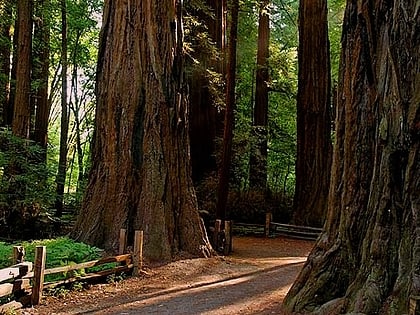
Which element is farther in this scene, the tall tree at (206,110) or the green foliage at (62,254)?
the tall tree at (206,110)

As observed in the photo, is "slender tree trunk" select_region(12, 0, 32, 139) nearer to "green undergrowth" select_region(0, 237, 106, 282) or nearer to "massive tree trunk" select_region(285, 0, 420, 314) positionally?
"green undergrowth" select_region(0, 237, 106, 282)

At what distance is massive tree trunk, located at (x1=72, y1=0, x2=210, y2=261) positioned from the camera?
37.8 feet

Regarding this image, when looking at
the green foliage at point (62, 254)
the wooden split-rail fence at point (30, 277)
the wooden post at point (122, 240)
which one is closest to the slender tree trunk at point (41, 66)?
the green foliage at point (62, 254)

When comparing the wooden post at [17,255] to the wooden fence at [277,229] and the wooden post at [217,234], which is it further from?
the wooden fence at [277,229]

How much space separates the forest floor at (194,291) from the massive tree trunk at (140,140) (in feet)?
3.07

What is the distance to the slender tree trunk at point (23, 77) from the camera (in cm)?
1518

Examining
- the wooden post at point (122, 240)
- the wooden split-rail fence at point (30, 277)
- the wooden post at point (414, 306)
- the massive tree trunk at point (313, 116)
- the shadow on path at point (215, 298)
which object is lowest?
the shadow on path at point (215, 298)

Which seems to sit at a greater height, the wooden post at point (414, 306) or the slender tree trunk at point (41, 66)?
the slender tree trunk at point (41, 66)

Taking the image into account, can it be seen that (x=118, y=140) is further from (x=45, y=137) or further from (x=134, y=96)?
(x=45, y=137)

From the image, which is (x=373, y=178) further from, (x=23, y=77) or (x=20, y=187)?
(x=23, y=77)

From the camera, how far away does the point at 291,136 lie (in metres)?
26.2

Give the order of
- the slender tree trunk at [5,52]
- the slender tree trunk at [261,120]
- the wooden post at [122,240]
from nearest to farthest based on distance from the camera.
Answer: the wooden post at [122,240], the slender tree trunk at [5,52], the slender tree trunk at [261,120]

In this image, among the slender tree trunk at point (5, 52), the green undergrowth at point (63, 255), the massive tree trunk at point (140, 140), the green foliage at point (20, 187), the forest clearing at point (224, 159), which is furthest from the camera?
the slender tree trunk at point (5, 52)

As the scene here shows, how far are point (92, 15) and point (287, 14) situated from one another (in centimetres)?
980
